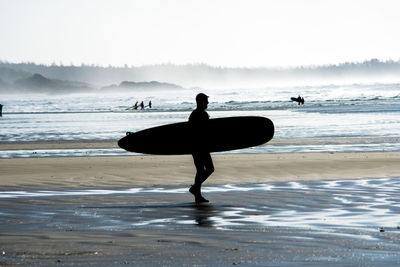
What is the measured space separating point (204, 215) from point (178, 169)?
7.88 meters

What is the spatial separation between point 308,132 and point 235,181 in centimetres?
2124

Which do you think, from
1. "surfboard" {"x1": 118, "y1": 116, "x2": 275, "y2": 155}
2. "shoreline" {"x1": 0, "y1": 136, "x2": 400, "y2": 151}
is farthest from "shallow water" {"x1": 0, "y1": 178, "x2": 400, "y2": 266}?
"shoreline" {"x1": 0, "y1": 136, "x2": 400, "y2": 151}

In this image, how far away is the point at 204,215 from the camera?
9930 mm

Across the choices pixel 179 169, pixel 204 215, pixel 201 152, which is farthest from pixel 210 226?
pixel 179 169

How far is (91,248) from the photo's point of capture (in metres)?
7.24

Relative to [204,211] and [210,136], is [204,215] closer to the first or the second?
[204,211]

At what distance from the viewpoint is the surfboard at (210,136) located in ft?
43.3

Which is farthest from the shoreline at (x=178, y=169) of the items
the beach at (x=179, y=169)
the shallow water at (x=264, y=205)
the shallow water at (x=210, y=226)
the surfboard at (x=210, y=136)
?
the shallow water at (x=210, y=226)

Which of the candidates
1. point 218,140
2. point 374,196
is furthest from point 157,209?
point 374,196

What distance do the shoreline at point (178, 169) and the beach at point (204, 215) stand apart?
Answer: 0.04 meters

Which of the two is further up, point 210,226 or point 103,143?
point 210,226

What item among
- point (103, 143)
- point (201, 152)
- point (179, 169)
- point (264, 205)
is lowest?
point (103, 143)

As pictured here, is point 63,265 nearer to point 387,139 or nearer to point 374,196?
point 374,196

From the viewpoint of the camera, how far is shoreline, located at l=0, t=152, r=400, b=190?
15.2m
